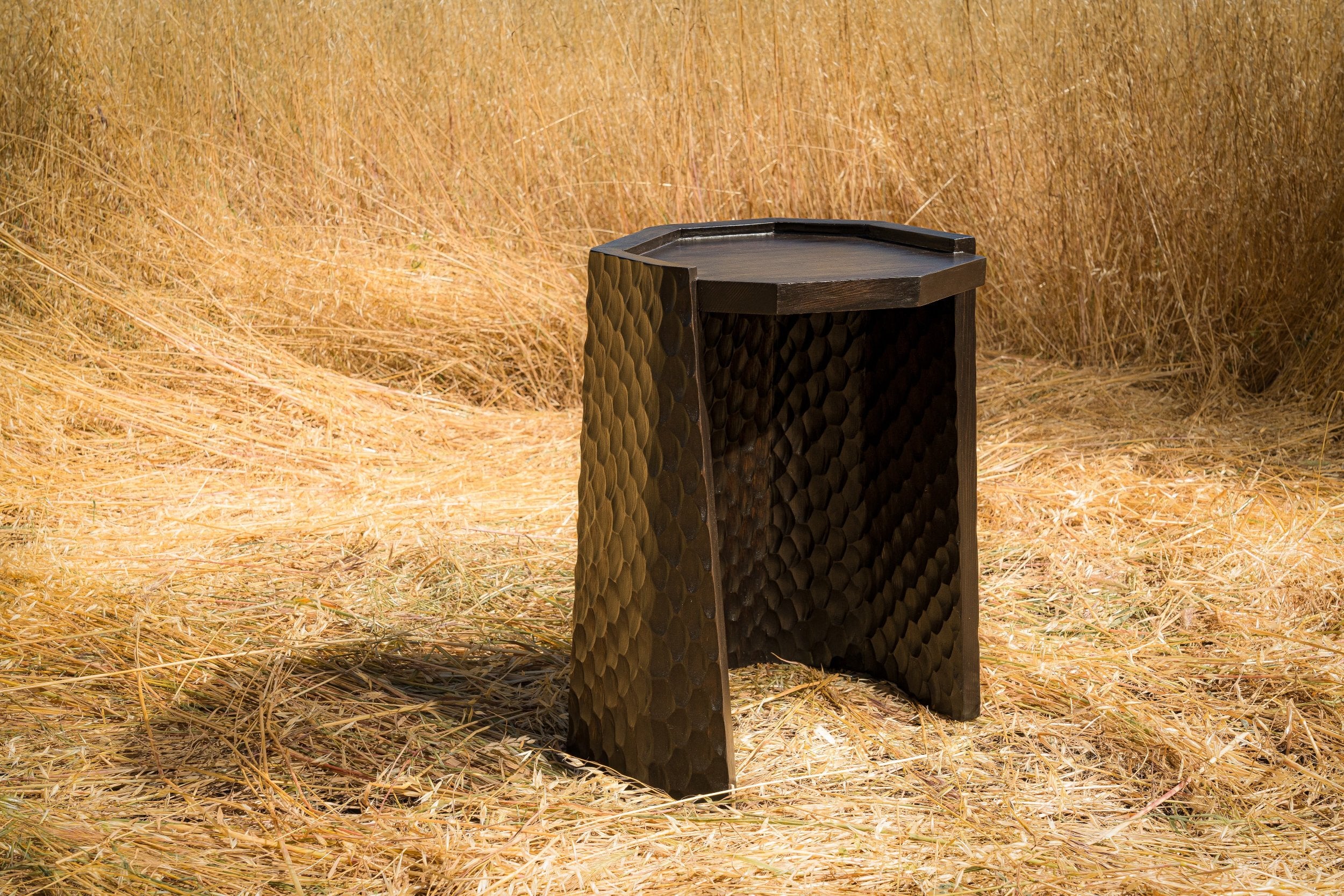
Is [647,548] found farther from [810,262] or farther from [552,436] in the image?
[552,436]

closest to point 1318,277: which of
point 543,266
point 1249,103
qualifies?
point 1249,103

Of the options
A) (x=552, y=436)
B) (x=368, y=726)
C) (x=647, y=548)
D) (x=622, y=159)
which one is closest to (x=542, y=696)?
(x=368, y=726)

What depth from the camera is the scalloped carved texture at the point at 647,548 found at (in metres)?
1.27

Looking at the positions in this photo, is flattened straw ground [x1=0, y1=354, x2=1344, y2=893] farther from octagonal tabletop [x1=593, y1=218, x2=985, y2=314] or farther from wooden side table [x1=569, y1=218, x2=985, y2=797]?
octagonal tabletop [x1=593, y1=218, x2=985, y2=314]

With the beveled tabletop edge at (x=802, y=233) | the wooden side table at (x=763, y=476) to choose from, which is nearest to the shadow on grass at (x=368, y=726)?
the wooden side table at (x=763, y=476)

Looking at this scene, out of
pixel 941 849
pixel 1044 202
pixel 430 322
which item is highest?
pixel 1044 202

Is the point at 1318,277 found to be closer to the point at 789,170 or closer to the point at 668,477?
the point at 789,170

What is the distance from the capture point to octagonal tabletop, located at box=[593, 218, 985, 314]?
124cm

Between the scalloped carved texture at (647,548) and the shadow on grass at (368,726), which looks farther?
the shadow on grass at (368,726)

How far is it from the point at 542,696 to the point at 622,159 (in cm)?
199

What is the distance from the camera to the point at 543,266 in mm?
3225

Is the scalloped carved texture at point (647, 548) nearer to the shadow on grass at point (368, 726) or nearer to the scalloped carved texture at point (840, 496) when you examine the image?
the shadow on grass at point (368, 726)

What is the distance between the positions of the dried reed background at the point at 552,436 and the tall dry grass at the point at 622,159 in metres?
0.01

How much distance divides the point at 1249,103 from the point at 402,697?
91.7 inches
